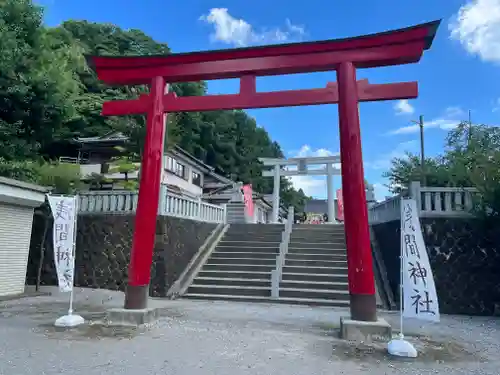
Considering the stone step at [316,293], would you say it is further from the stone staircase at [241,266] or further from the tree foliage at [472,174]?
the tree foliage at [472,174]

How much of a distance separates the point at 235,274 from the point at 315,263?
2458 millimetres

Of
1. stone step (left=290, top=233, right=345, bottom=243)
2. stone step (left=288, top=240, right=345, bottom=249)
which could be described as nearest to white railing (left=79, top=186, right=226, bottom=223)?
stone step (left=288, top=240, right=345, bottom=249)

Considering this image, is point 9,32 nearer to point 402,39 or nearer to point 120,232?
point 120,232

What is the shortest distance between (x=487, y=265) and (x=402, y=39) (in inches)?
232

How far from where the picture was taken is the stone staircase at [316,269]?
1045cm

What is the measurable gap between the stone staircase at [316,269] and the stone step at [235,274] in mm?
604

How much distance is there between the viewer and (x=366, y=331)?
6090 millimetres

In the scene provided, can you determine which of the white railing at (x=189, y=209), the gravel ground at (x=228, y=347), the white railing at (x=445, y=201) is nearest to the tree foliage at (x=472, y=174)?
the white railing at (x=445, y=201)

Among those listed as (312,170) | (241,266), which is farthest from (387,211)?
(312,170)

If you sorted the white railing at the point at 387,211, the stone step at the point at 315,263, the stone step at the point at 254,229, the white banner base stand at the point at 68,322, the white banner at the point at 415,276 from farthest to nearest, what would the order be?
1. the stone step at the point at 254,229
2. the stone step at the point at 315,263
3. the white railing at the point at 387,211
4. the white banner base stand at the point at 68,322
5. the white banner at the point at 415,276

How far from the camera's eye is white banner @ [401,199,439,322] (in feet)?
18.5

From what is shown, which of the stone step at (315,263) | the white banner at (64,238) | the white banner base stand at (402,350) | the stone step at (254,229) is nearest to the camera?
the white banner base stand at (402,350)

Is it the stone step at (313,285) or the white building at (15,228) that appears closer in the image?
the white building at (15,228)

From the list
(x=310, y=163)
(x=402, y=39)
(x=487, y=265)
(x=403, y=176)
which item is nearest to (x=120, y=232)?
(x=402, y=39)
